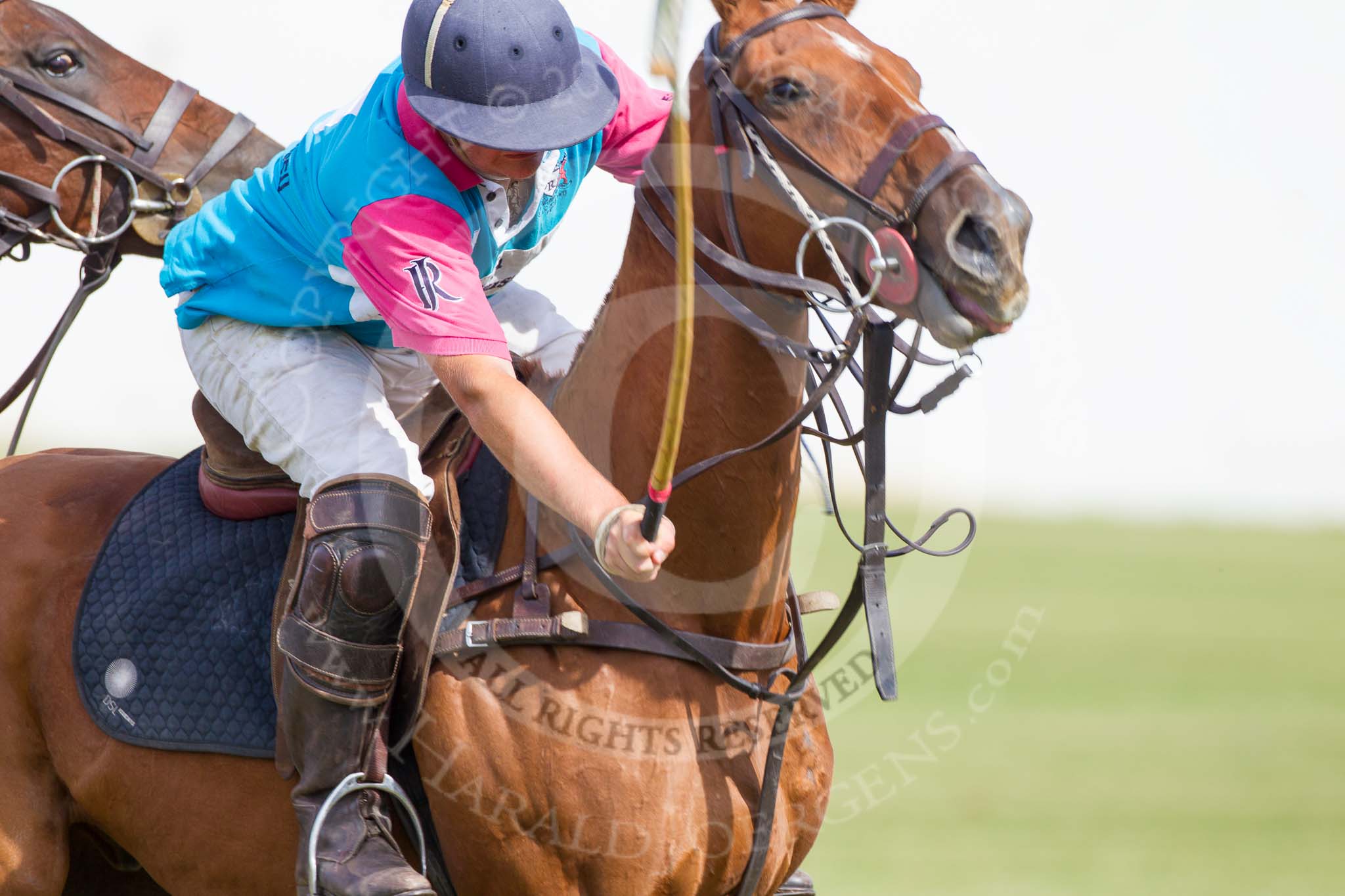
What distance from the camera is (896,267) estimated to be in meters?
2.83

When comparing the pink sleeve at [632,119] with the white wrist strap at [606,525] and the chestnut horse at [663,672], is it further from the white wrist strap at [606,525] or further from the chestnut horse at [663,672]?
the white wrist strap at [606,525]

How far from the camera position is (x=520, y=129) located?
3086mm

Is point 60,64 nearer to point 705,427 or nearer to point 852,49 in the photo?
point 705,427

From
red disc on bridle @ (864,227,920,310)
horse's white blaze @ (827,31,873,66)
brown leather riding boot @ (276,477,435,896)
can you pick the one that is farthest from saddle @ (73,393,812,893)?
horse's white blaze @ (827,31,873,66)

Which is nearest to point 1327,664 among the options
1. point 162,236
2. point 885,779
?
point 885,779

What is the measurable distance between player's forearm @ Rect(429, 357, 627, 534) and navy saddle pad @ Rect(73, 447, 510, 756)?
668 mm

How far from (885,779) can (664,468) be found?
8628 millimetres

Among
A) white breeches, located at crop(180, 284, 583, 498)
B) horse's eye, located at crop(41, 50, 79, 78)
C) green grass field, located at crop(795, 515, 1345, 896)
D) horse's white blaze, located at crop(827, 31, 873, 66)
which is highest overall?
horse's white blaze, located at crop(827, 31, 873, 66)

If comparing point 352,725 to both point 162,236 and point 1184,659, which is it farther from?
point 1184,659

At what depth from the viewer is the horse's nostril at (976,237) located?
2.73 m

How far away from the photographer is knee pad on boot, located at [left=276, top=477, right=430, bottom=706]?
328 cm

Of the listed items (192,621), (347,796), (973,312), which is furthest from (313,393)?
(973,312)

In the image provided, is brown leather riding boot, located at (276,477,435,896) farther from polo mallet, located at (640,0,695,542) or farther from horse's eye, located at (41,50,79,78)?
horse's eye, located at (41,50,79,78)

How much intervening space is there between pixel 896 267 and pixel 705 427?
0.66 metres
